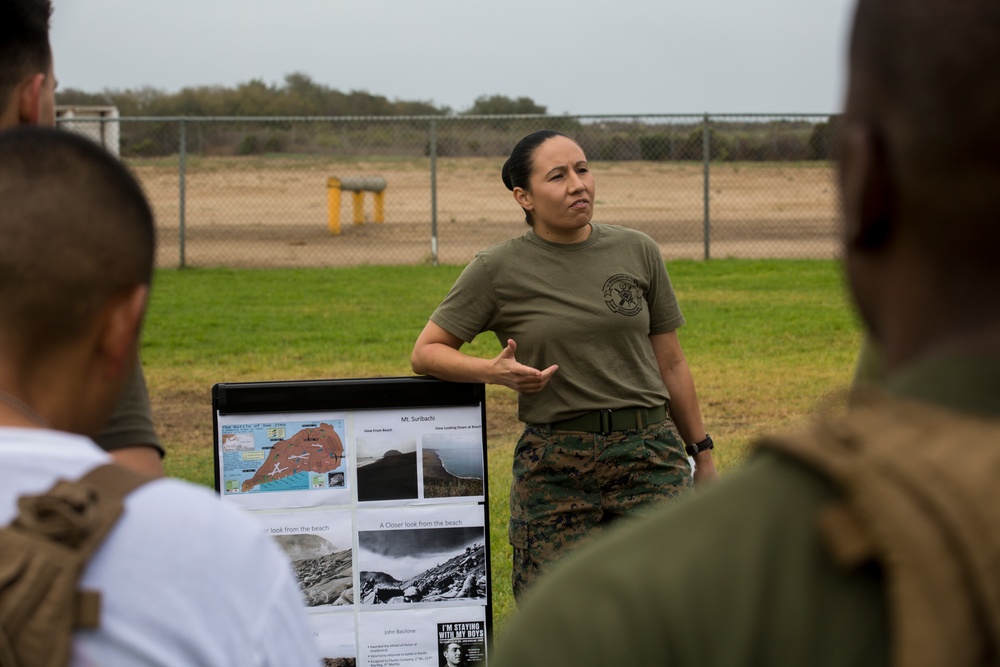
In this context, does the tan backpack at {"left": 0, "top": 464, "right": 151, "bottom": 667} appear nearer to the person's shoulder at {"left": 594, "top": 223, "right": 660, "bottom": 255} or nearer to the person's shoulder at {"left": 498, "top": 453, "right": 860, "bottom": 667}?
the person's shoulder at {"left": 498, "top": 453, "right": 860, "bottom": 667}

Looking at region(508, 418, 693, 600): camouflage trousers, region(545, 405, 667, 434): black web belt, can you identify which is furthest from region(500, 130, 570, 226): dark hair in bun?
region(508, 418, 693, 600): camouflage trousers

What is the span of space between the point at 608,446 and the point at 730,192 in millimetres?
27717

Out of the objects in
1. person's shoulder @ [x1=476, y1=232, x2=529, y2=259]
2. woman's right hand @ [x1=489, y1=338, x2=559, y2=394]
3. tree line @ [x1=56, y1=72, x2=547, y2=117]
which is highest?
tree line @ [x1=56, y1=72, x2=547, y2=117]

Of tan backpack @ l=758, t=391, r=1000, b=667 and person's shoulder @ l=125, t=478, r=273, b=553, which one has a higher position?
tan backpack @ l=758, t=391, r=1000, b=667

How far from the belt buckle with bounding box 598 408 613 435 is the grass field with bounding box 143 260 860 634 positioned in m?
1.48

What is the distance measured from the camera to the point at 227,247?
827 inches

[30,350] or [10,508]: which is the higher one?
[30,350]

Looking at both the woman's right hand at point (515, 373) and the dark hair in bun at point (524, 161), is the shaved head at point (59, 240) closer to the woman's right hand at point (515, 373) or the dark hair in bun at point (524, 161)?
the woman's right hand at point (515, 373)

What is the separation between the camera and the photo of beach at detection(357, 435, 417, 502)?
424 centimetres

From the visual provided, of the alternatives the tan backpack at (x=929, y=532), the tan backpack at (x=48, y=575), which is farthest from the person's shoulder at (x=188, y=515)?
the tan backpack at (x=929, y=532)

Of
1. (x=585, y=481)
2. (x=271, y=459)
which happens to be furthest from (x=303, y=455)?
(x=585, y=481)

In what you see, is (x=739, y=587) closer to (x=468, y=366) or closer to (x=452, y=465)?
(x=468, y=366)

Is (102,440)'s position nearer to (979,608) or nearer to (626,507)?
(979,608)

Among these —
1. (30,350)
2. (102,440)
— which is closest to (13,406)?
(30,350)
